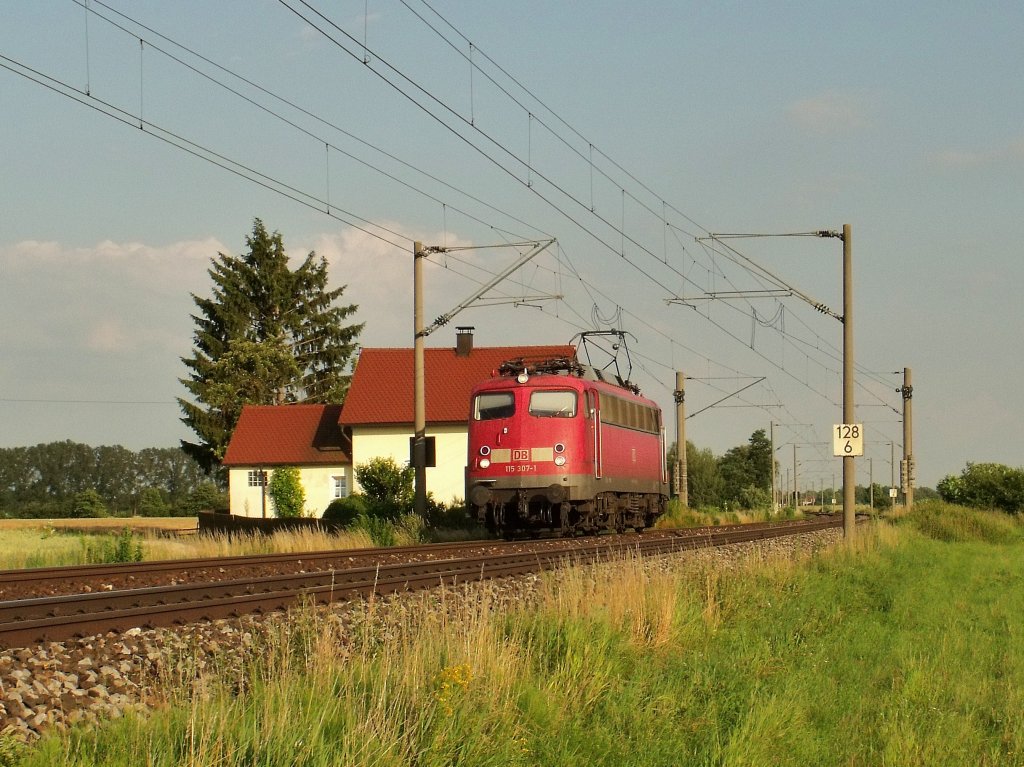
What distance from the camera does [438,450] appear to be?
2025 inches

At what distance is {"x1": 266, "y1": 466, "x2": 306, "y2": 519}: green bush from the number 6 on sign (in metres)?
33.1

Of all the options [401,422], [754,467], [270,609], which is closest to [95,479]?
[754,467]

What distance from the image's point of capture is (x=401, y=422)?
51.0 metres

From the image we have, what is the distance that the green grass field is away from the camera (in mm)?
5965

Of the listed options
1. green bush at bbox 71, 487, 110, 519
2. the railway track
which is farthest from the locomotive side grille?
green bush at bbox 71, 487, 110, 519

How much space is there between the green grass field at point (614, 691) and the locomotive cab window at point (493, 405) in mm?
12015

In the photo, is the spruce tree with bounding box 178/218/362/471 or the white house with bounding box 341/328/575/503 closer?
the white house with bounding box 341/328/575/503

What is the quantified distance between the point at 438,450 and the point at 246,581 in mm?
38171

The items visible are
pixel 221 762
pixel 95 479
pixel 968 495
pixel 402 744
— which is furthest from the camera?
pixel 95 479

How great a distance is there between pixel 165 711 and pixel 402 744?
4.43ft

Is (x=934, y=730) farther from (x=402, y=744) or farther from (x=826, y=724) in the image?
(x=402, y=744)

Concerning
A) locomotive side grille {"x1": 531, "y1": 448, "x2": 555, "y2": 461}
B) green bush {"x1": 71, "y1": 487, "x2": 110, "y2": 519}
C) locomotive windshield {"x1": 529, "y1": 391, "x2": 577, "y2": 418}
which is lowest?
green bush {"x1": 71, "y1": 487, "x2": 110, "y2": 519}

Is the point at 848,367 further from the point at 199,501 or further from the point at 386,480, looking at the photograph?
the point at 199,501

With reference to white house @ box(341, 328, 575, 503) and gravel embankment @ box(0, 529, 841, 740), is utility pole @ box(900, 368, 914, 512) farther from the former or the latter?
gravel embankment @ box(0, 529, 841, 740)
